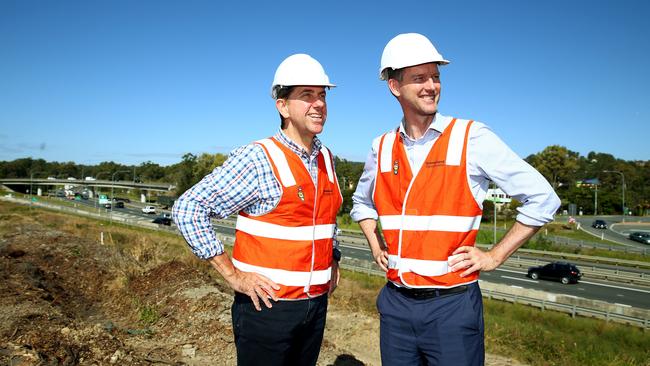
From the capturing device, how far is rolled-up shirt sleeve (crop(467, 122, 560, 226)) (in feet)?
8.35

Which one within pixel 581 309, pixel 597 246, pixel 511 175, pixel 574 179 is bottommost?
pixel 581 309

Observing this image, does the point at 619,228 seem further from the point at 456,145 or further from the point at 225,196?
the point at 225,196

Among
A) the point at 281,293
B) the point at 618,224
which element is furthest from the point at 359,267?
the point at 618,224

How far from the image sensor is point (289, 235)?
9.50 ft

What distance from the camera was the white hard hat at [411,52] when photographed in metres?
2.79

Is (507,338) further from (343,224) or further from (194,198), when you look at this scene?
(343,224)

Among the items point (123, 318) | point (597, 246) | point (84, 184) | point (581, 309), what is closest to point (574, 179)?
point (597, 246)

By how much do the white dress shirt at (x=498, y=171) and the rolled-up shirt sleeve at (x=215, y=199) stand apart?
1038mm

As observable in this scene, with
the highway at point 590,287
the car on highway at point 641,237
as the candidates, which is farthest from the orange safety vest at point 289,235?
the car on highway at point 641,237

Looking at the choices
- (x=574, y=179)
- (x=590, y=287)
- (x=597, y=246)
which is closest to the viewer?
(x=590, y=287)

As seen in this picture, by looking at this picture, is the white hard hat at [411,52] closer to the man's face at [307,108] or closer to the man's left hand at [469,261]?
the man's face at [307,108]

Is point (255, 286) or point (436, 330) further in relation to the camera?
point (255, 286)

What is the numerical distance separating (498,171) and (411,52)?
0.90m

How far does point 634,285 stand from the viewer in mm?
25422
